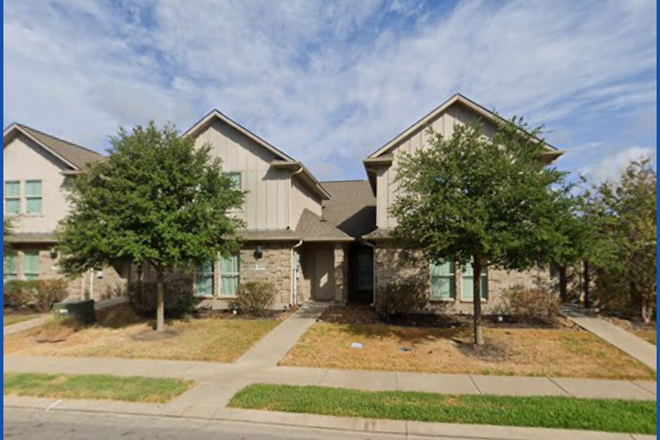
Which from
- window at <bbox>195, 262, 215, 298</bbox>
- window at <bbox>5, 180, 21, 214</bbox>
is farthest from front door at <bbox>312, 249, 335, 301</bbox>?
window at <bbox>5, 180, 21, 214</bbox>

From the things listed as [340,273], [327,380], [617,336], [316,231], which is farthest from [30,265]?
[617,336]

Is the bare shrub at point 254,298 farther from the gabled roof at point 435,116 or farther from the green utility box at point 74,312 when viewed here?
the gabled roof at point 435,116

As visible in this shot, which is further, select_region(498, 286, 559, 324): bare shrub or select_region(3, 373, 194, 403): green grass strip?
select_region(498, 286, 559, 324): bare shrub

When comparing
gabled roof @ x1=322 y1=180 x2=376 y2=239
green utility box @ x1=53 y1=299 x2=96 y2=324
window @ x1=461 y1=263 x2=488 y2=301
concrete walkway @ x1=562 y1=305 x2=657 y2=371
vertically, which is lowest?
concrete walkway @ x1=562 y1=305 x2=657 y2=371

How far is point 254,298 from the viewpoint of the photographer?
1342 centimetres

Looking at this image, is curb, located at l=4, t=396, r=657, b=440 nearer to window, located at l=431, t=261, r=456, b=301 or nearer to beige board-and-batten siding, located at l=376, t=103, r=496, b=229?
window, located at l=431, t=261, r=456, b=301

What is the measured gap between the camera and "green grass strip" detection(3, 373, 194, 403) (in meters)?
6.76

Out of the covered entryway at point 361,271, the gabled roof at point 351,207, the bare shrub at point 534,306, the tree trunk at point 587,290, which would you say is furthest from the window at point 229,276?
the tree trunk at point 587,290

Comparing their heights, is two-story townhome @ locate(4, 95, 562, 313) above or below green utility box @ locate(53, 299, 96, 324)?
above

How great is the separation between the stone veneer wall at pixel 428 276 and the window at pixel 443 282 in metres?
0.16

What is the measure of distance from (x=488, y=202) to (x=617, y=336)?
626 centimetres

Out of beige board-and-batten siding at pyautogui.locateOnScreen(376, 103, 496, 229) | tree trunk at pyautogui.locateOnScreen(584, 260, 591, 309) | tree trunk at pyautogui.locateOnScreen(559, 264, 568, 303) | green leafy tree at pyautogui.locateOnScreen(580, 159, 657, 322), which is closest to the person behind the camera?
green leafy tree at pyautogui.locateOnScreen(580, 159, 657, 322)

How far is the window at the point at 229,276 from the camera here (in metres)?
14.5

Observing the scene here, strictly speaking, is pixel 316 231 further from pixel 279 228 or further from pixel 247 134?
pixel 247 134
